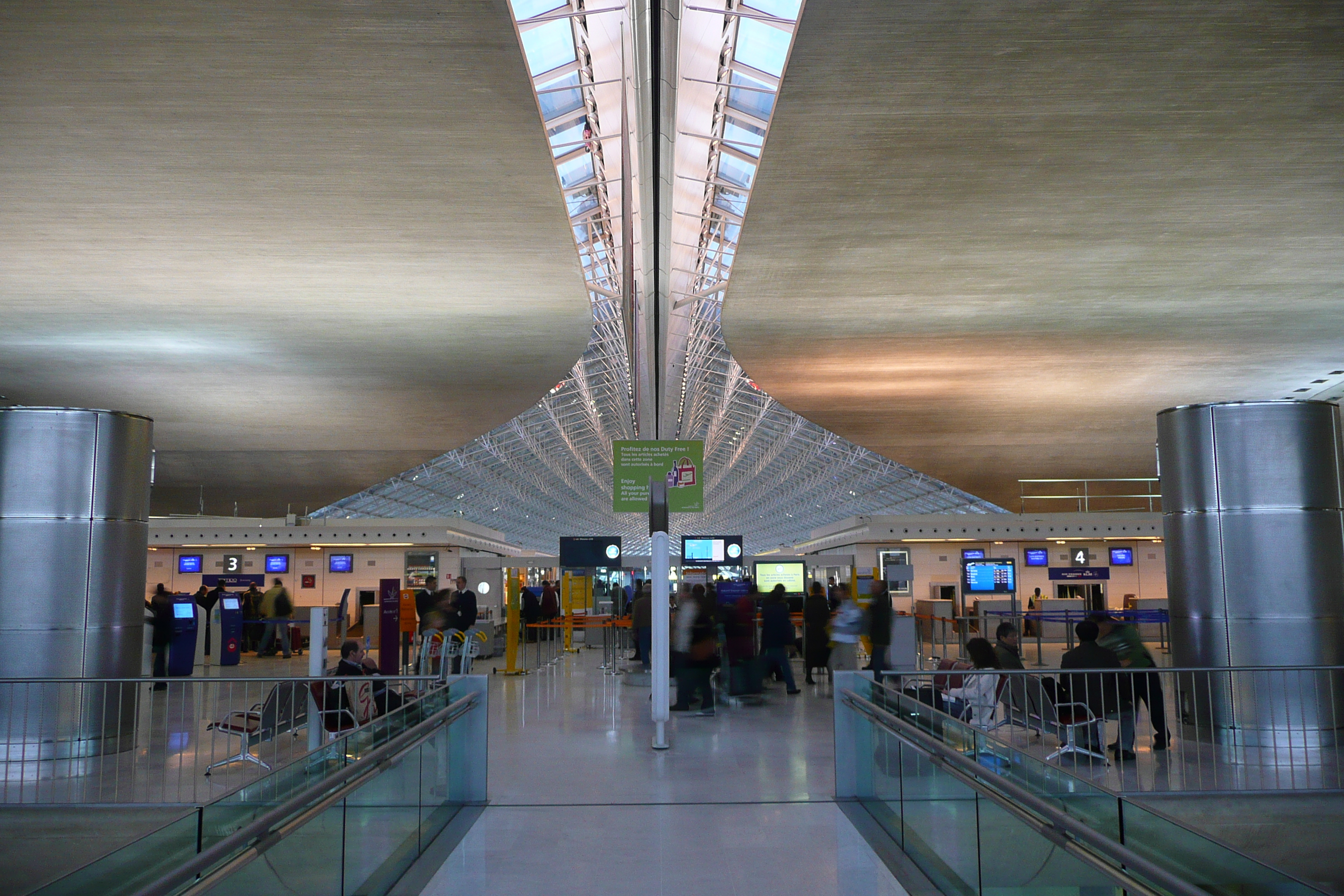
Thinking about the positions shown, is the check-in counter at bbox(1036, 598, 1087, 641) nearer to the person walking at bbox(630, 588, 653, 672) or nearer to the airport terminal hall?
the airport terminal hall

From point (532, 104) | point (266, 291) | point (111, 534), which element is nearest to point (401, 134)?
point (532, 104)

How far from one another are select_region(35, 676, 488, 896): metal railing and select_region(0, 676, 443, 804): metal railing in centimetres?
92

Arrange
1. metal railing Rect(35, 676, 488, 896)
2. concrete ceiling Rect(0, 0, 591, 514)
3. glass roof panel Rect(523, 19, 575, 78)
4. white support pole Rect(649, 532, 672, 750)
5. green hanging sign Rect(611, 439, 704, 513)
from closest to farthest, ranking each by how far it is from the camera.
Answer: metal railing Rect(35, 676, 488, 896) → concrete ceiling Rect(0, 0, 591, 514) → white support pole Rect(649, 532, 672, 750) → glass roof panel Rect(523, 19, 575, 78) → green hanging sign Rect(611, 439, 704, 513)

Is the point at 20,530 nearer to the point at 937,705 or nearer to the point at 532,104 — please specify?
the point at 532,104

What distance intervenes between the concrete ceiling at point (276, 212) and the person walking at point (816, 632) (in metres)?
5.99

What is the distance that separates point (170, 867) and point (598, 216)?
19920 millimetres

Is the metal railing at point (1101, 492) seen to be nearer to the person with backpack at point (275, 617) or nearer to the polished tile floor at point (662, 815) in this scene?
the person with backpack at point (275, 617)

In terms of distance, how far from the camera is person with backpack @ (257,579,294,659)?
20.1m

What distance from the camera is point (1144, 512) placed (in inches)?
1177

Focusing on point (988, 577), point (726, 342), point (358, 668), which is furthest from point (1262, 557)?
point (988, 577)

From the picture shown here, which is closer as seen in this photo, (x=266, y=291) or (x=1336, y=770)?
(x=1336, y=770)

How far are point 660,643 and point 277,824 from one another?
6.47 m

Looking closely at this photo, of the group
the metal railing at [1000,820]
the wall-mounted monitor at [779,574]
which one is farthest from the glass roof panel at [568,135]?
the metal railing at [1000,820]

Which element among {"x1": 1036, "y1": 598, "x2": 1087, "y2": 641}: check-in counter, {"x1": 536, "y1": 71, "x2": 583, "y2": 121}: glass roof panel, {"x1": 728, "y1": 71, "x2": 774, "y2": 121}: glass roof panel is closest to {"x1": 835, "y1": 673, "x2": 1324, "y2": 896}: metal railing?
{"x1": 728, "y1": 71, "x2": 774, "y2": 121}: glass roof panel
